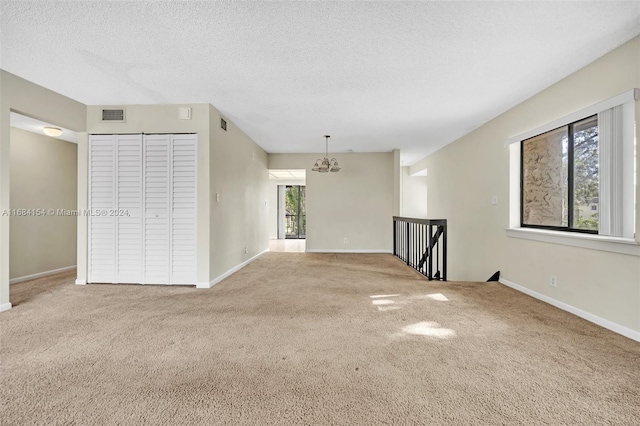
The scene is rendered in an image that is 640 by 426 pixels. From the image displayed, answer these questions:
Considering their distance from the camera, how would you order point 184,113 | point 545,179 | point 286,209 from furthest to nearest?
point 286,209 < point 184,113 < point 545,179

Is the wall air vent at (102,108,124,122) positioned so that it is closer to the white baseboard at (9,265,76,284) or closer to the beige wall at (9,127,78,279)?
the beige wall at (9,127,78,279)

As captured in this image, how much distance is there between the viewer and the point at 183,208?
3.94m

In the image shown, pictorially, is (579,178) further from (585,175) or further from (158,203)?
(158,203)

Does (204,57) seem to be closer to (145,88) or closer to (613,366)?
(145,88)

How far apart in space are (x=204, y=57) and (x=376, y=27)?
155 cm

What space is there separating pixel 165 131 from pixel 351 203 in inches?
175

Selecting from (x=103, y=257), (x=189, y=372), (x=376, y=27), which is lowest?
(x=189, y=372)

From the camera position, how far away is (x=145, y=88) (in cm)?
336

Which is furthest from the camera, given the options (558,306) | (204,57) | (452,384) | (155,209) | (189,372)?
(155,209)

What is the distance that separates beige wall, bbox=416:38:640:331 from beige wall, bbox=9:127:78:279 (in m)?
6.99

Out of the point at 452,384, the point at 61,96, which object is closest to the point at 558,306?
the point at 452,384

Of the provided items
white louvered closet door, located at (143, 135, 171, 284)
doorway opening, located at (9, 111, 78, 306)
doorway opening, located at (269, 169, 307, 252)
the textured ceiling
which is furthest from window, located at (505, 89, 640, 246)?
doorway opening, located at (269, 169, 307, 252)

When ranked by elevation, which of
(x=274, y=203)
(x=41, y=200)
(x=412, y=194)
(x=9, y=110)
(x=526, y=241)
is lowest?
(x=526, y=241)

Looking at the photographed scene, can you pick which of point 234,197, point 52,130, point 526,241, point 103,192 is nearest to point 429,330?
point 526,241
